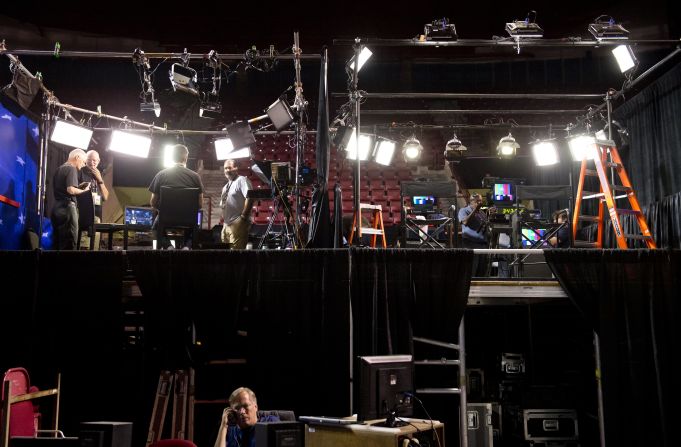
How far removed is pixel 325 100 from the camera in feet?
20.8

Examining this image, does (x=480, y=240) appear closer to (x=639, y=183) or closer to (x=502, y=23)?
(x=639, y=183)

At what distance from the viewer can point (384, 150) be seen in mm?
9680

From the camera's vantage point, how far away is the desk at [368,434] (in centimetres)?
446

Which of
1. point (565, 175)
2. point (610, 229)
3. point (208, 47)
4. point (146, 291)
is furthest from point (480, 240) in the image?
point (208, 47)

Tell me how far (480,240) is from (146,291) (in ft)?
17.8

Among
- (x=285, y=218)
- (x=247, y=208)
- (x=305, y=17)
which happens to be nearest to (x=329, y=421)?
(x=285, y=218)

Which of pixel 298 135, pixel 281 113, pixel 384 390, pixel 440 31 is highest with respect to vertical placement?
pixel 440 31

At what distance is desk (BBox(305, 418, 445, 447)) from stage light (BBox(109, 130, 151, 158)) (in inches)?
227

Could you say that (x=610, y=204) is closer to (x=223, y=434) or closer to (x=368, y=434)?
(x=368, y=434)

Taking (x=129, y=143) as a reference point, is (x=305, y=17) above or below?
above

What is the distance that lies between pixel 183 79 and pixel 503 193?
14.9 ft

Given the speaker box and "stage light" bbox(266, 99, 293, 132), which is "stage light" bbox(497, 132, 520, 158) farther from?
the speaker box

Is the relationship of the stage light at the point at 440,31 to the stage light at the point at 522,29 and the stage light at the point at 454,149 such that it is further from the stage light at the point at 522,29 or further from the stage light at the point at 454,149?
the stage light at the point at 454,149

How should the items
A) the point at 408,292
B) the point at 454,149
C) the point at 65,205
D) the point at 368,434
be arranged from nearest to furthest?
the point at 368,434
the point at 408,292
the point at 65,205
the point at 454,149
